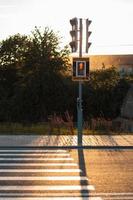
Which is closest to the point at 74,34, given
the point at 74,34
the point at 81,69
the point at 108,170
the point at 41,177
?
the point at 74,34

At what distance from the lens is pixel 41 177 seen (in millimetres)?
12391

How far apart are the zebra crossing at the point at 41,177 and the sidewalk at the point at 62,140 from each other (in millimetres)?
2136

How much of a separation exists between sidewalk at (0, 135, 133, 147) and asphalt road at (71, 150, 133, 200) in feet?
5.47

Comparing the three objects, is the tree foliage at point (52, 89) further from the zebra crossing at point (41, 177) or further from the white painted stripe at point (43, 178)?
the white painted stripe at point (43, 178)

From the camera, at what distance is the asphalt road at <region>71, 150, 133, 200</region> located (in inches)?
421

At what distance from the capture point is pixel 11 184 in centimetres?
1138

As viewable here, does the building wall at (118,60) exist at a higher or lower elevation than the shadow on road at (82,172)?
lower

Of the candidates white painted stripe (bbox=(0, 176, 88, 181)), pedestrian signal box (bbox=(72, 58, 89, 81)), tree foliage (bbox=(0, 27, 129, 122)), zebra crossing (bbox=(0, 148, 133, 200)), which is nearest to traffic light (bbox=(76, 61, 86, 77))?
pedestrian signal box (bbox=(72, 58, 89, 81))

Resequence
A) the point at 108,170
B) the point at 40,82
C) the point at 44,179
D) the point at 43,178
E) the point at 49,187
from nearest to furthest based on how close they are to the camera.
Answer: the point at 49,187 < the point at 44,179 < the point at 43,178 < the point at 108,170 < the point at 40,82

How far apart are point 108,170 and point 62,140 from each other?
7029mm

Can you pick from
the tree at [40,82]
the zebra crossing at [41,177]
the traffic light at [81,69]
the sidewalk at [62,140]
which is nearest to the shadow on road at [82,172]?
the zebra crossing at [41,177]

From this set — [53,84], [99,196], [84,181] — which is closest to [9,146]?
[84,181]

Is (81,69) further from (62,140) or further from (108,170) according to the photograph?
(108,170)

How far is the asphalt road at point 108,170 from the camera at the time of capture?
10.7 metres
